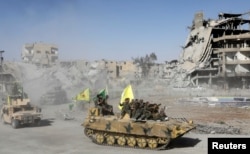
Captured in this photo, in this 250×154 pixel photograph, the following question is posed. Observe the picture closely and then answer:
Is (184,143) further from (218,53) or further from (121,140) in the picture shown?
(218,53)

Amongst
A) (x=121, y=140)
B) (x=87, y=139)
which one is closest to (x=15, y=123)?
(x=87, y=139)

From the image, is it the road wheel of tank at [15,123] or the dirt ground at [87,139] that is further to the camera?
the road wheel of tank at [15,123]

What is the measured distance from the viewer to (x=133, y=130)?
18.5 meters

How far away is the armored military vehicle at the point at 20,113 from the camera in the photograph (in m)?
26.2

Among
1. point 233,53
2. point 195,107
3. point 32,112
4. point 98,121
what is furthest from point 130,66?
point 98,121

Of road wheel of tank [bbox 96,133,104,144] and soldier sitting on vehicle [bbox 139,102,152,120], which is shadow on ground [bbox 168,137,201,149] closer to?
soldier sitting on vehicle [bbox 139,102,152,120]

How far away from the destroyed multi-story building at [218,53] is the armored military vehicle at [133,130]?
38649 millimetres

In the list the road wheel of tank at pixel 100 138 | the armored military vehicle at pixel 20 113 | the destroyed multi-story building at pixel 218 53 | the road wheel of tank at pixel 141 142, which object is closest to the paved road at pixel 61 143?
the road wheel of tank at pixel 100 138

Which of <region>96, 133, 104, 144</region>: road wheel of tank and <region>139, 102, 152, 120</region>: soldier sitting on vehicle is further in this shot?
<region>96, 133, 104, 144</region>: road wheel of tank

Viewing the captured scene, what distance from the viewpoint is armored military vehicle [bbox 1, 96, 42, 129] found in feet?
86.1

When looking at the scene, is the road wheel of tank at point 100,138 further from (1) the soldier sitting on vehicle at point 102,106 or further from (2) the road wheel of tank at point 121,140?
(1) the soldier sitting on vehicle at point 102,106

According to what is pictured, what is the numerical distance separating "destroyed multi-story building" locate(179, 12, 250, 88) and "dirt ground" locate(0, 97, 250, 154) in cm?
2615

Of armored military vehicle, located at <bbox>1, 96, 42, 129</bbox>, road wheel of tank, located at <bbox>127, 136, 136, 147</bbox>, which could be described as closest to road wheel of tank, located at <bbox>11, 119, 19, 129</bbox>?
armored military vehicle, located at <bbox>1, 96, 42, 129</bbox>

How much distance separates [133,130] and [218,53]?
46.8 metres
